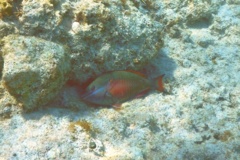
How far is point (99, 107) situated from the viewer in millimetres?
2646

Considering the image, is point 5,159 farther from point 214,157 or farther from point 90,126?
point 214,157

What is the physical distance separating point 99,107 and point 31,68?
751mm

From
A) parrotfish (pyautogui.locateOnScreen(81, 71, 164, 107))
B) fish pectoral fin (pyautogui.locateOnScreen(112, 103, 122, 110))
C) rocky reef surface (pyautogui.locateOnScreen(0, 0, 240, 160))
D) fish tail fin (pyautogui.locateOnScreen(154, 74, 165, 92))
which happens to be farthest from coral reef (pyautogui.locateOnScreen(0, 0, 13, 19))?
fish tail fin (pyautogui.locateOnScreen(154, 74, 165, 92))

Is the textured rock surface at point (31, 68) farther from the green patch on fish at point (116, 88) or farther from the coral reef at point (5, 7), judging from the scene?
the green patch on fish at point (116, 88)

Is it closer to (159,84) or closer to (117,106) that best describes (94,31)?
(117,106)

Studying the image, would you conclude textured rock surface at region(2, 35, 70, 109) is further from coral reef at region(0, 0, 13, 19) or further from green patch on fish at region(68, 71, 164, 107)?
green patch on fish at region(68, 71, 164, 107)

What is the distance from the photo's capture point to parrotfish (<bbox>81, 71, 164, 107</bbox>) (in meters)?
2.61

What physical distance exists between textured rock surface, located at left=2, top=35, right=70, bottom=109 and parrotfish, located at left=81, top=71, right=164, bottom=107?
1.18 ft

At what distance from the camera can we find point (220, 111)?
283 centimetres

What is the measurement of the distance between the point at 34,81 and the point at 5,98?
0.39 meters

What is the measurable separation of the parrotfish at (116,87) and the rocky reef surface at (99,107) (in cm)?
8

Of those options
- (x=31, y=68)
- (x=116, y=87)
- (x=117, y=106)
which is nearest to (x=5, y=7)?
(x=31, y=68)

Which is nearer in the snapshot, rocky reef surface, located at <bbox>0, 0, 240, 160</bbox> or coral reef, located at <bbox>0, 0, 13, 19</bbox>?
rocky reef surface, located at <bbox>0, 0, 240, 160</bbox>

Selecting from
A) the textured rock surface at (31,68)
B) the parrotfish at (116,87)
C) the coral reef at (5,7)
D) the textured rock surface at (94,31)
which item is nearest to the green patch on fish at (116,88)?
the parrotfish at (116,87)
